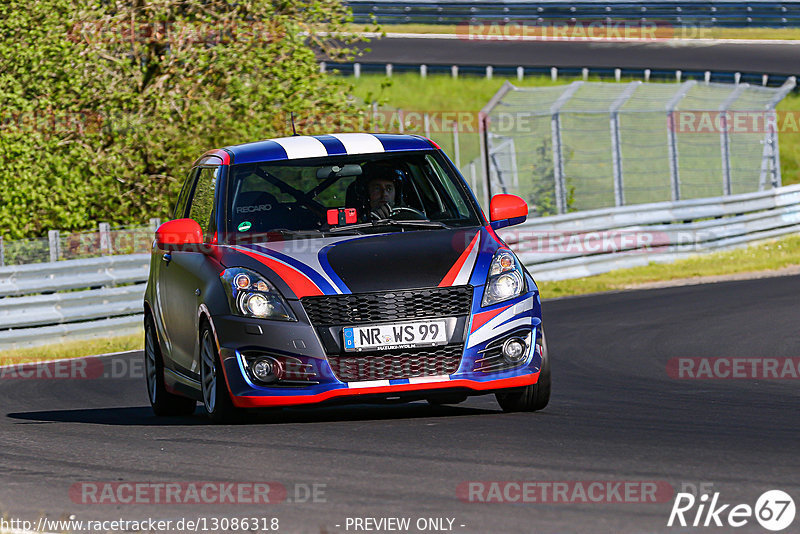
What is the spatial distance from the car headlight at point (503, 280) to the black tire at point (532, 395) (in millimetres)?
352

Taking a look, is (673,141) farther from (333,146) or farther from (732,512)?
(732,512)

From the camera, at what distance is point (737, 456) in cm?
662

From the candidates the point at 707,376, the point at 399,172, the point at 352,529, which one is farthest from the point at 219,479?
the point at 707,376

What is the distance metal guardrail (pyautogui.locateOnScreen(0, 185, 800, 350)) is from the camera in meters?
17.2

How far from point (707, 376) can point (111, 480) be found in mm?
5389

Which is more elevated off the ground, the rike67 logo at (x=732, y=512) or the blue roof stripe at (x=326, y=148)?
the blue roof stripe at (x=326, y=148)

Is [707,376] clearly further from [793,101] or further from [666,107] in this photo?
[793,101]

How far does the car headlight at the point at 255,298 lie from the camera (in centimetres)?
802

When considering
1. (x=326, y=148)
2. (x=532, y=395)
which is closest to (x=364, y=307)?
(x=532, y=395)

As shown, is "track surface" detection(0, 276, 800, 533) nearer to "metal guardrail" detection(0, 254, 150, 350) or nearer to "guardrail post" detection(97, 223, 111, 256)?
"metal guardrail" detection(0, 254, 150, 350)

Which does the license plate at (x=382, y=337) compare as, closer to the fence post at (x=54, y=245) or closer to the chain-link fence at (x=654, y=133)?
the fence post at (x=54, y=245)

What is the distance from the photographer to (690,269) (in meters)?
21.7

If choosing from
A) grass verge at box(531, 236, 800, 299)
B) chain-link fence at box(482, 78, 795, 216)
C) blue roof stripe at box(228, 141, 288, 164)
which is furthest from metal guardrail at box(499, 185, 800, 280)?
blue roof stripe at box(228, 141, 288, 164)

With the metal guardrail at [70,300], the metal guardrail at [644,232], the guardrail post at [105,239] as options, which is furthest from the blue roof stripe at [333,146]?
the metal guardrail at [644,232]
